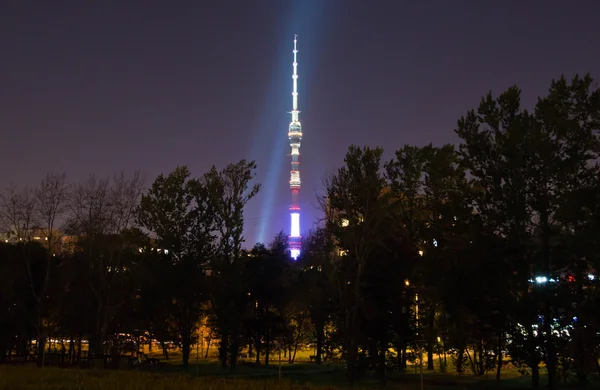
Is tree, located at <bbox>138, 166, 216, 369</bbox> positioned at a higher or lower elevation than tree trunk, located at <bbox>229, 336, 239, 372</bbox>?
higher

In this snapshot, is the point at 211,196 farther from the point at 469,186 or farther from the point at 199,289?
the point at 469,186

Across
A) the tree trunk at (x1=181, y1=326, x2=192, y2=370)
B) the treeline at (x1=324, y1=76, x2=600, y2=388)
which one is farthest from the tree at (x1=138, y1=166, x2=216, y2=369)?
the treeline at (x1=324, y1=76, x2=600, y2=388)

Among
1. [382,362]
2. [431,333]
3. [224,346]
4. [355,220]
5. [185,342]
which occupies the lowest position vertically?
[382,362]

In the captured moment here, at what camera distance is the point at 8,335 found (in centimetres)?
4328

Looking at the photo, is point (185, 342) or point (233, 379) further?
point (185, 342)

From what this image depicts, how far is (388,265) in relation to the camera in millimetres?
40031

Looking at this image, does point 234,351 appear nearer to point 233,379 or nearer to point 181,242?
point 181,242

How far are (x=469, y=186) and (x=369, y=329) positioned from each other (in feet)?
39.2

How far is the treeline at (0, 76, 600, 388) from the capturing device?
110 ft

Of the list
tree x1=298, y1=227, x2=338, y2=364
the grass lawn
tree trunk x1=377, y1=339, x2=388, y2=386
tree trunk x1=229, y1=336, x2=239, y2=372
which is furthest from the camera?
tree trunk x1=229, y1=336, x2=239, y2=372

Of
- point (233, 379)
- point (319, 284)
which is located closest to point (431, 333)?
point (319, 284)

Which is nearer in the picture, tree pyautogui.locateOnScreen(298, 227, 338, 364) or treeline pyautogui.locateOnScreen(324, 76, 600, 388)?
treeline pyautogui.locateOnScreen(324, 76, 600, 388)

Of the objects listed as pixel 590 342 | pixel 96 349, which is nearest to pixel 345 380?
pixel 590 342

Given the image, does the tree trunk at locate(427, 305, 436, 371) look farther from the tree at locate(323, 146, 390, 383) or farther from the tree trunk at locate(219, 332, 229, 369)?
the tree trunk at locate(219, 332, 229, 369)
